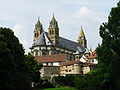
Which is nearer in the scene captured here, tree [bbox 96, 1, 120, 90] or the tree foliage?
the tree foliage

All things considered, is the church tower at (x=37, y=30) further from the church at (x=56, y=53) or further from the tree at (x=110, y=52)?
the tree at (x=110, y=52)

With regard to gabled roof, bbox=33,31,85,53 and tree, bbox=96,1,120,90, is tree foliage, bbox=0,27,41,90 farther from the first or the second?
gabled roof, bbox=33,31,85,53

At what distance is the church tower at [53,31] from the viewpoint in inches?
4440

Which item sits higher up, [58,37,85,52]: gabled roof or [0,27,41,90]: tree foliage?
[58,37,85,52]: gabled roof

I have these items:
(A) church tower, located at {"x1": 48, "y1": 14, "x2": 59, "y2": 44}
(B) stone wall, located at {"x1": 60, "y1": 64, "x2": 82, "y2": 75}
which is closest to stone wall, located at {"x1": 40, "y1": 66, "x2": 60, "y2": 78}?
(B) stone wall, located at {"x1": 60, "y1": 64, "x2": 82, "y2": 75}

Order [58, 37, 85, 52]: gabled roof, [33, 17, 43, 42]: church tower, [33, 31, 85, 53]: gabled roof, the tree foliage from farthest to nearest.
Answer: [33, 17, 43, 42]: church tower
[58, 37, 85, 52]: gabled roof
[33, 31, 85, 53]: gabled roof
the tree foliage

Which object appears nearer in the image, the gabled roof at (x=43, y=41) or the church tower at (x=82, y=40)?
the gabled roof at (x=43, y=41)

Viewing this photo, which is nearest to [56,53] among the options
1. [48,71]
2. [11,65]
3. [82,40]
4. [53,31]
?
[53,31]

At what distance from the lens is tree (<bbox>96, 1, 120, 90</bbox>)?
28.5 meters

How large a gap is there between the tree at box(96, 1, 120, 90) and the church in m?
39.3

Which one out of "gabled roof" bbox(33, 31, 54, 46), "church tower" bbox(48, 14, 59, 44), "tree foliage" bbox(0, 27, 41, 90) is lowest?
"tree foliage" bbox(0, 27, 41, 90)

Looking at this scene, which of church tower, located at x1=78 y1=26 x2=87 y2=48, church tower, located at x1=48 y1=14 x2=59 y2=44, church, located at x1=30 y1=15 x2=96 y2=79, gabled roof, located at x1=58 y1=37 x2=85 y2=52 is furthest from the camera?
church tower, located at x1=78 y1=26 x2=87 y2=48

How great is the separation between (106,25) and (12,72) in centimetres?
1536

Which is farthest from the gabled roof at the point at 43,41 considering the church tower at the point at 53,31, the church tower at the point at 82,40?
the church tower at the point at 82,40
